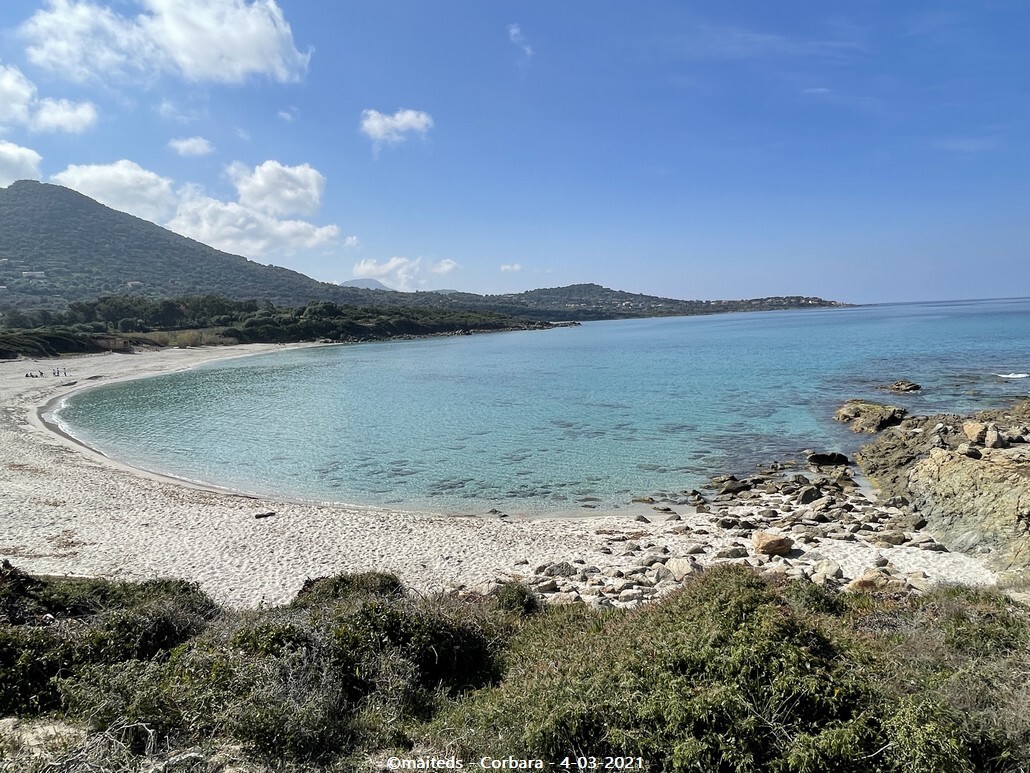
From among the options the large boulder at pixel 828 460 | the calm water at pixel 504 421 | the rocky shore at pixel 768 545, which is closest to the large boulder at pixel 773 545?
the rocky shore at pixel 768 545

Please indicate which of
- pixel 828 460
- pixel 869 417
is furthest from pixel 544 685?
pixel 869 417

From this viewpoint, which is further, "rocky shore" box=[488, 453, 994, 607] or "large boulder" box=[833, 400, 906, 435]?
"large boulder" box=[833, 400, 906, 435]

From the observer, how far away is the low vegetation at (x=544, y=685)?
174 inches

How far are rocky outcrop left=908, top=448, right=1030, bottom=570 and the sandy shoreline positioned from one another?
870 millimetres

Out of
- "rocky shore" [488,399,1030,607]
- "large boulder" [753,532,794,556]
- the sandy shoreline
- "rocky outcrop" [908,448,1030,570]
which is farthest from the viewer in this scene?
"large boulder" [753,532,794,556]

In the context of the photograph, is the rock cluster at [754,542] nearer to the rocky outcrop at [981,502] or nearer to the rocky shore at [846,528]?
the rocky shore at [846,528]

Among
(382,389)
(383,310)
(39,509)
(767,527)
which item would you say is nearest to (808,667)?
(767,527)

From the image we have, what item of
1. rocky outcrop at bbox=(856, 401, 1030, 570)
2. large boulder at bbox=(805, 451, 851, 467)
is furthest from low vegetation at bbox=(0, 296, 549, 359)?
rocky outcrop at bbox=(856, 401, 1030, 570)

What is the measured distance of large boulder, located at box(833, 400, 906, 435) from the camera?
2612cm

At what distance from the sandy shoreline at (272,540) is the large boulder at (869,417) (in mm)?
14336

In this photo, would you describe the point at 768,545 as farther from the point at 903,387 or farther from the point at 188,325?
the point at 188,325

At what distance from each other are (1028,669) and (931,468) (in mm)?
13513

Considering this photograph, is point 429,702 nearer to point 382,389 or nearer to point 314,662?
point 314,662

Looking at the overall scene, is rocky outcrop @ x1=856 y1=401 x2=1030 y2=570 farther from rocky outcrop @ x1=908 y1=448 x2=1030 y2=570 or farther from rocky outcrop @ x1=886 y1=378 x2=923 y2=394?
rocky outcrop @ x1=886 y1=378 x2=923 y2=394
